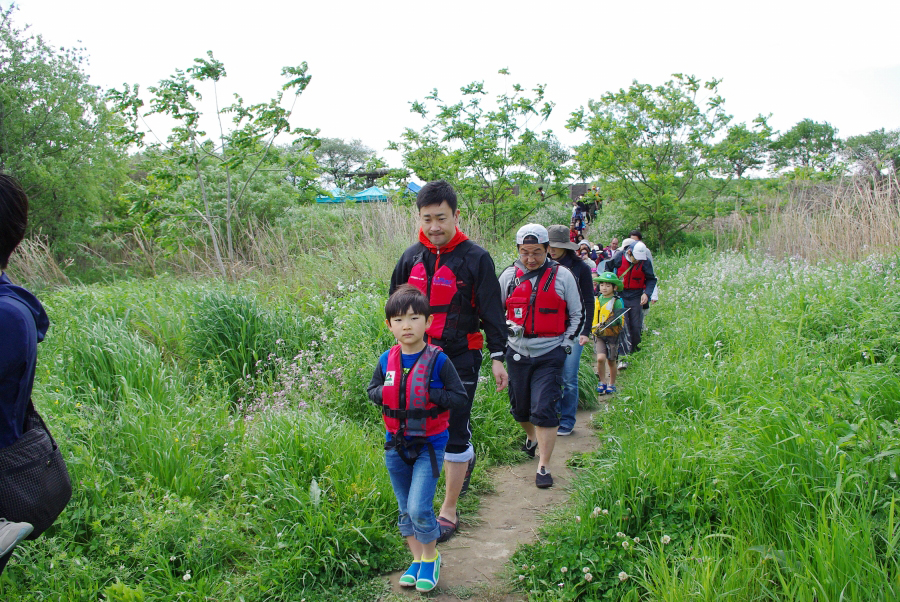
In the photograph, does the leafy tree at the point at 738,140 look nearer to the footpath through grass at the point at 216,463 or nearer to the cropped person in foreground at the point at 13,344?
the footpath through grass at the point at 216,463

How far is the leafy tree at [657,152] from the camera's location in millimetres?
16266

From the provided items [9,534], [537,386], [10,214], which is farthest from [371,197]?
[9,534]

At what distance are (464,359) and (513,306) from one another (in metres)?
1.04

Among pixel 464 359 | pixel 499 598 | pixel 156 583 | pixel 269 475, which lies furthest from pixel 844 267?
pixel 156 583

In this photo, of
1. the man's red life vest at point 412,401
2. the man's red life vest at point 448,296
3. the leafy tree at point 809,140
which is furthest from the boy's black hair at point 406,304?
the leafy tree at point 809,140

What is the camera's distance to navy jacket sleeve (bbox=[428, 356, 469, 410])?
9.72 ft

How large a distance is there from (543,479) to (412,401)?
1.82 meters

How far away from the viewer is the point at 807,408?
3.27 metres

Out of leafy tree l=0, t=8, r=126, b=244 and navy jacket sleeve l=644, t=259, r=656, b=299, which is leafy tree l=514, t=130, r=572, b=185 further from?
leafy tree l=0, t=8, r=126, b=244

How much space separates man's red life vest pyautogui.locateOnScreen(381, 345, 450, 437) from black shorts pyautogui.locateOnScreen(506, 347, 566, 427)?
4.52 ft

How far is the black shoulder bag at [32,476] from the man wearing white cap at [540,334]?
9.64ft

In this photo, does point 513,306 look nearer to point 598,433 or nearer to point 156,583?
point 598,433

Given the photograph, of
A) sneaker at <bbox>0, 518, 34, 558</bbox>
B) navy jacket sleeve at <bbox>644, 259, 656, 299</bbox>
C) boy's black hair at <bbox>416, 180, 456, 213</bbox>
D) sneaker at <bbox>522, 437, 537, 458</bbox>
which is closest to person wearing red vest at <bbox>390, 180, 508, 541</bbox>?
boy's black hair at <bbox>416, 180, 456, 213</bbox>

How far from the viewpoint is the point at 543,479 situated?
4.30 meters
